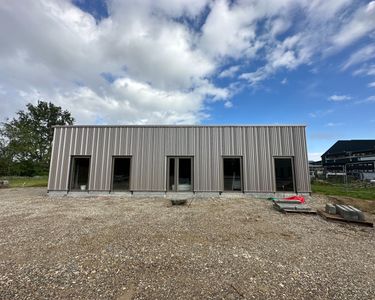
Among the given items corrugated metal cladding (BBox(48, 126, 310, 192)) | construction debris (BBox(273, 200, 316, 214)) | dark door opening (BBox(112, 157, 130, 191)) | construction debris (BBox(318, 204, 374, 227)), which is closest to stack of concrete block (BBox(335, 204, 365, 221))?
construction debris (BBox(318, 204, 374, 227))

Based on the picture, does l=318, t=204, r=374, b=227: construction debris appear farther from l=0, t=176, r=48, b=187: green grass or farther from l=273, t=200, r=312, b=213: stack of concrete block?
l=0, t=176, r=48, b=187: green grass

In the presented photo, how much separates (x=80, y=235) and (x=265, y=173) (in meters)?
8.33

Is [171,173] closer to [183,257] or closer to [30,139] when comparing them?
[183,257]

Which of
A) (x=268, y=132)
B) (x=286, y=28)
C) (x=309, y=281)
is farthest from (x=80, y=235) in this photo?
(x=286, y=28)

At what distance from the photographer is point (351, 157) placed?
970 inches

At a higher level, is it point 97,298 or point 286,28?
point 286,28

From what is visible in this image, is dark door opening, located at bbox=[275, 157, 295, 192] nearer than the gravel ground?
No

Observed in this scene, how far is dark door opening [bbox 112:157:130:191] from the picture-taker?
32.1 feet

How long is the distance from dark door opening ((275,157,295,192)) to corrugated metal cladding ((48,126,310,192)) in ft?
0.82

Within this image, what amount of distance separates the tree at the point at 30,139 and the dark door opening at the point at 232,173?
26609 millimetres

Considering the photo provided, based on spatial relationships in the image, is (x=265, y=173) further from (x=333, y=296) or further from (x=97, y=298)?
(x=97, y=298)

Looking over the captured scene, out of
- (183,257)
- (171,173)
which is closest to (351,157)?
(171,173)

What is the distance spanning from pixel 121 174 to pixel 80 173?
2272 mm

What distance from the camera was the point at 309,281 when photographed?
2.67 metres
